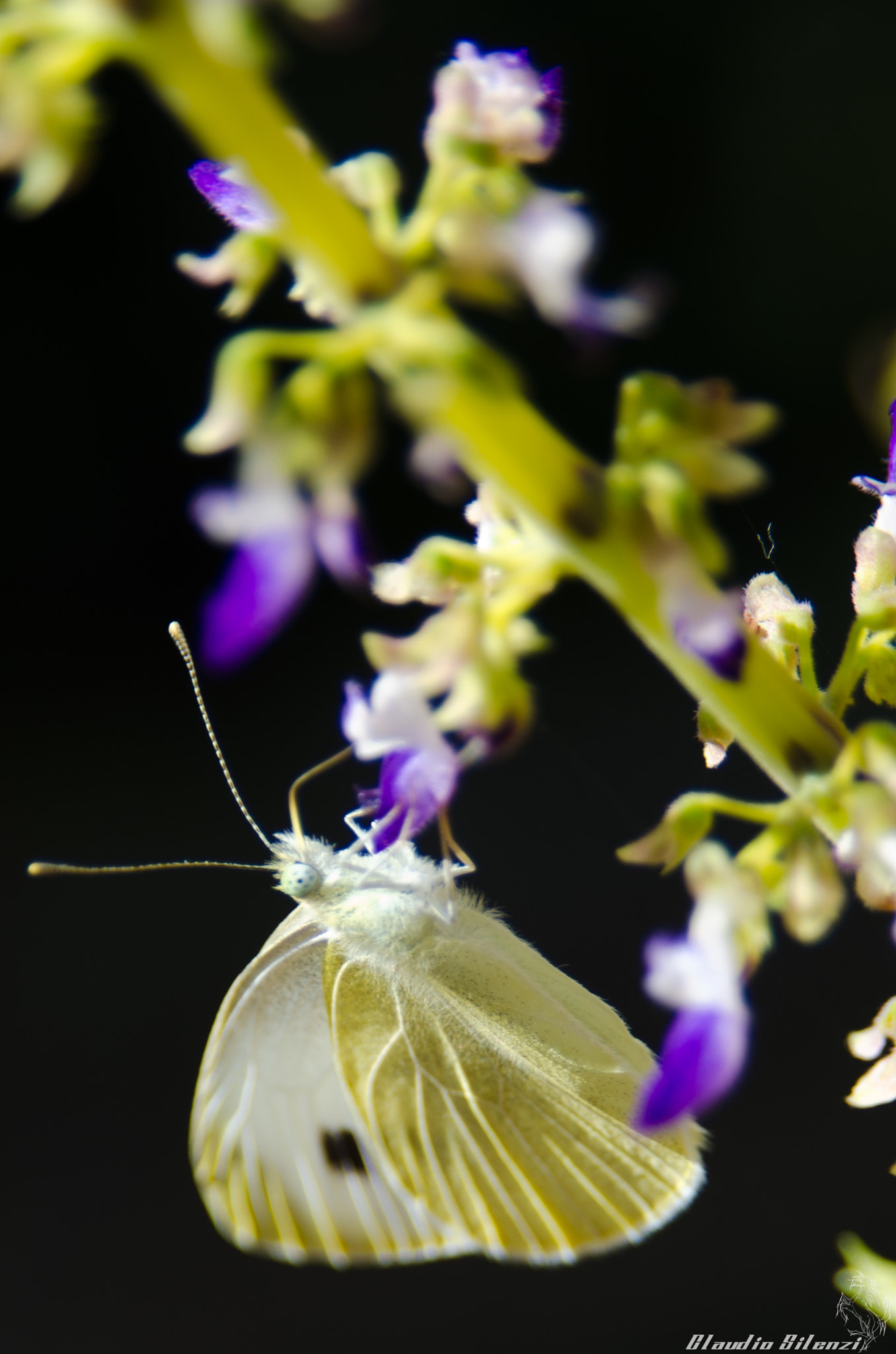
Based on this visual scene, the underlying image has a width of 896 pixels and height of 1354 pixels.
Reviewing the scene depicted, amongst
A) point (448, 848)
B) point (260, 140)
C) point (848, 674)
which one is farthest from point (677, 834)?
point (448, 848)

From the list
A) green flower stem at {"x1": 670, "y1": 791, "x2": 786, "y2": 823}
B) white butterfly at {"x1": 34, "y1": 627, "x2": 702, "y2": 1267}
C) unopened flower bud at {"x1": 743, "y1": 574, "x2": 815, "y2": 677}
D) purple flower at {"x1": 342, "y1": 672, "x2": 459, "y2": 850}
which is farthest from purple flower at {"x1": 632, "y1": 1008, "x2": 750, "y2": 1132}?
white butterfly at {"x1": 34, "y1": 627, "x2": 702, "y2": 1267}

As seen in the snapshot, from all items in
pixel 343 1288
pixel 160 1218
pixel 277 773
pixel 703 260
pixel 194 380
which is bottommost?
pixel 343 1288

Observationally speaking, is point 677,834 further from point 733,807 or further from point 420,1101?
point 420,1101

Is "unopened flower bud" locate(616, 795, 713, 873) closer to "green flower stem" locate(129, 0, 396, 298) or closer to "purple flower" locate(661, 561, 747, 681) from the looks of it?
"purple flower" locate(661, 561, 747, 681)

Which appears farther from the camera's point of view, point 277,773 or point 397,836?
point 277,773

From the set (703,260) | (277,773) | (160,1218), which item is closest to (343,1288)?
(160,1218)

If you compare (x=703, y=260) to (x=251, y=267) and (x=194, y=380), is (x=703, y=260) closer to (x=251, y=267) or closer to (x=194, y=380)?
(x=194, y=380)

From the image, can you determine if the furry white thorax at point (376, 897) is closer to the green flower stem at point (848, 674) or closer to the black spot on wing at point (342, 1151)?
the black spot on wing at point (342, 1151)
